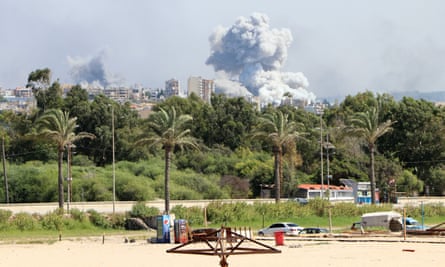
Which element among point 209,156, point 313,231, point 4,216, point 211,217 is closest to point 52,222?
point 4,216

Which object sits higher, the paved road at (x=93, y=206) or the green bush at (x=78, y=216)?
the paved road at (x=93, y=206)

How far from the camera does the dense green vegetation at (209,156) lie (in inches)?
3371

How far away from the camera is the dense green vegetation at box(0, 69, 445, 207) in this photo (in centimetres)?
8562

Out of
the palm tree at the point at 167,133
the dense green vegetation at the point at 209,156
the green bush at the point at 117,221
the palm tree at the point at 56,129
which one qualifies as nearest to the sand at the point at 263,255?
the green bush at the point at 117,221

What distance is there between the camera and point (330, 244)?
144 ft

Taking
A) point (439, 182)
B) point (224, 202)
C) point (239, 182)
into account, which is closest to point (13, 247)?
point (224, 202)

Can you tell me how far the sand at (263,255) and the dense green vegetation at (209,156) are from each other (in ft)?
118

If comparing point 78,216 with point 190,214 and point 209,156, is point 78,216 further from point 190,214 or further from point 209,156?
point 209,156

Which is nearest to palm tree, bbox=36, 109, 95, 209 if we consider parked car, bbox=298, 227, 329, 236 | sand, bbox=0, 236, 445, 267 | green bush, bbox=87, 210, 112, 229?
green bush, bbox=87, 210, 112, 229

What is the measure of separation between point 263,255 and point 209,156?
223 feet

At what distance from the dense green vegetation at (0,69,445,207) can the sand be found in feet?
118

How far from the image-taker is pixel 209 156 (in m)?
106

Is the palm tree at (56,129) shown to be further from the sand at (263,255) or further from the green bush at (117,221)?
the sand at (263,255)

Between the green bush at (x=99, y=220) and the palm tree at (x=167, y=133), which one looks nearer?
the green bush at (x=99, y=220)
